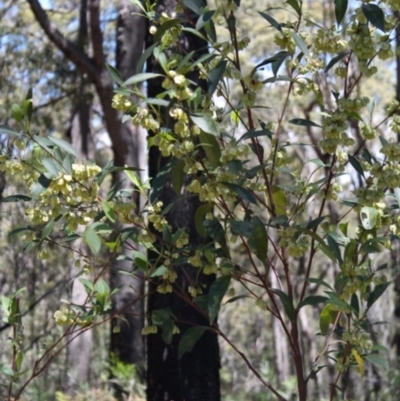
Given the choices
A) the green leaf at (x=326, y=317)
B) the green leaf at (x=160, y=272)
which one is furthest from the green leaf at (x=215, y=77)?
the green leaf at (x=326, y=317)

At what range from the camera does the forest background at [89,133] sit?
270 inches

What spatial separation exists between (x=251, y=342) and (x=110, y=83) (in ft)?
83.4

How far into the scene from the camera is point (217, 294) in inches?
69.3

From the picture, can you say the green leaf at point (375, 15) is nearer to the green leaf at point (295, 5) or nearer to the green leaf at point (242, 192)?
the green leaf at point (295, 5)

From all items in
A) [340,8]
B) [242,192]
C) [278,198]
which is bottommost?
[242,192]

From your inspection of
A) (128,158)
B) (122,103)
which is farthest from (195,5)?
(128,158)

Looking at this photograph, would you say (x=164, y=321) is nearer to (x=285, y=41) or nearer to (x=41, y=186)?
(x=41, y=186)

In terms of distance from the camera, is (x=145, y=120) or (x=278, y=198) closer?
(x=145, y=120)

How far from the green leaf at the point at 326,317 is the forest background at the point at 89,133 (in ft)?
0.46

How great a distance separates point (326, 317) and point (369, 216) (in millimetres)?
456

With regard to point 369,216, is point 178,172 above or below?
above

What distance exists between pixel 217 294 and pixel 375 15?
789 millimetres

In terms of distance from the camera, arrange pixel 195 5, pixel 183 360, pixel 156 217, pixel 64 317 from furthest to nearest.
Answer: pixel 183 360 → pixel 64 317 → pixel 156 217 → pixel 195 5

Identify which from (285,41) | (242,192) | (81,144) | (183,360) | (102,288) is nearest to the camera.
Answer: (242,192)
